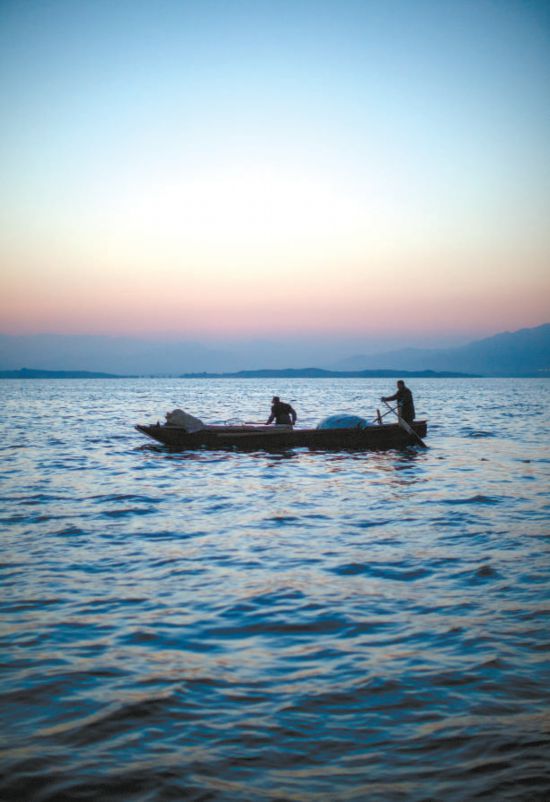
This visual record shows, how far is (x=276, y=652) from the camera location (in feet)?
21.1

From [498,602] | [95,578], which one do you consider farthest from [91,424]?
[498,602]

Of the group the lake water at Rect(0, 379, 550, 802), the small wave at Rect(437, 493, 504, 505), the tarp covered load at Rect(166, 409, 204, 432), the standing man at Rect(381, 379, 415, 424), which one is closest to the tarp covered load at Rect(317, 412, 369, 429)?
the standing man at Rect(381, 379, 415, 424)

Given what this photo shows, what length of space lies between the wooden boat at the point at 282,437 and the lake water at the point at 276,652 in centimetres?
1024

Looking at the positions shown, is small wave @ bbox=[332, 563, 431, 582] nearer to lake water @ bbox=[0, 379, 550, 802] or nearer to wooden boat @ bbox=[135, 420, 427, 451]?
lake water @ bbox=[0, 379, 550, 802]

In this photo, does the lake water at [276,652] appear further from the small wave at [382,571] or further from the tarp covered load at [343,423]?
the tarp covered load at [343,423]

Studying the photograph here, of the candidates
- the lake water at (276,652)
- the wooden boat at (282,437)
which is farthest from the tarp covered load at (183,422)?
the lake water at (276,652)

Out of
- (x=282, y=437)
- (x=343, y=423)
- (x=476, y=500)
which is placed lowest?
(x=476, y=500)

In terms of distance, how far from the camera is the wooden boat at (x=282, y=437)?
982 inches

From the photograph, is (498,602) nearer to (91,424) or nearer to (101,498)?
(101,498)

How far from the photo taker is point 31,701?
541cm

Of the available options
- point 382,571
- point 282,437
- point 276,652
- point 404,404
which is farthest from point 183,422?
point 276,652

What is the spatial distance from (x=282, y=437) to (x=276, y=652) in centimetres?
1840

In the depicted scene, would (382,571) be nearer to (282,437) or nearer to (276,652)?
(276,652)

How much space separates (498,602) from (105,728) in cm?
521
